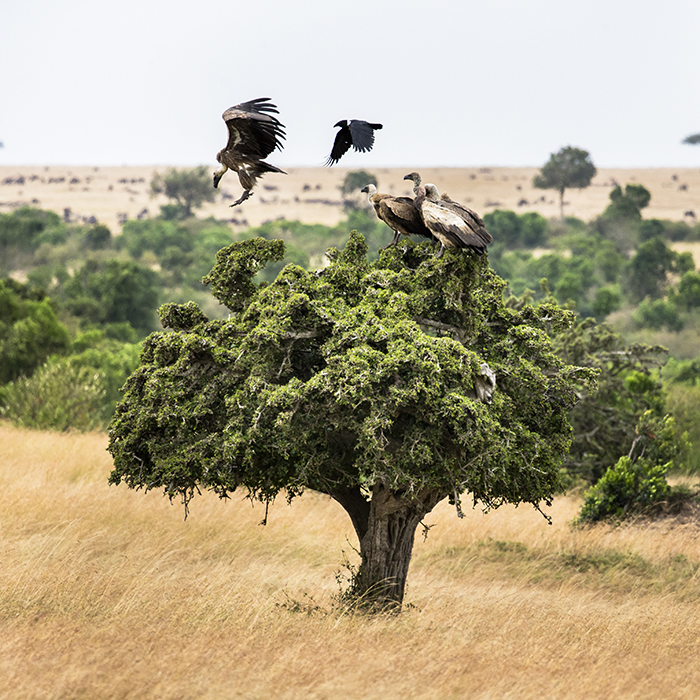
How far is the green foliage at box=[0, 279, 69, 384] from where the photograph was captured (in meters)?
25.8

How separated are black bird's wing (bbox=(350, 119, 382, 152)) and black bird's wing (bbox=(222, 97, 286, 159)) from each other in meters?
0.68

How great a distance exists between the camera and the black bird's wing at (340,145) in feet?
25.9

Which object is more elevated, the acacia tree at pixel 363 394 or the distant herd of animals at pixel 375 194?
the distant herd of animals at pixel 375 194

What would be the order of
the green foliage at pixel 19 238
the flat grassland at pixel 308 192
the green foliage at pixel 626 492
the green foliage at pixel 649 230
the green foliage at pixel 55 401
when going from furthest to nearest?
the flat grassland at pixel 308 192 → the green foliage at pixel 649 230 → the green foliage at pixel 19 238 → the green foliage at pixel 55 401 → the green foliage at pixel 626 492

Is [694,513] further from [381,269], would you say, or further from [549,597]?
[381,269]

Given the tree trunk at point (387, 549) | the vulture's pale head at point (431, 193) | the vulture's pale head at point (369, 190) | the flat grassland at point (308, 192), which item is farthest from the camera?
the flat grassland at point (308, 192)

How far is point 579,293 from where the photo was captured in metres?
49.9

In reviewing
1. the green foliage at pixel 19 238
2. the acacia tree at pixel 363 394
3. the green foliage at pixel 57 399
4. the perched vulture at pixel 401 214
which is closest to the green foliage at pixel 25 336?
the green foliage at pixel 57 399

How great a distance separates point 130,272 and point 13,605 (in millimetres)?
37393

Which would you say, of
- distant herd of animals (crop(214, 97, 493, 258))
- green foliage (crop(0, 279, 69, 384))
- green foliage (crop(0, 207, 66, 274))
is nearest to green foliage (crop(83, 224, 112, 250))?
green foliage (crop(0, 207, 66, 274))

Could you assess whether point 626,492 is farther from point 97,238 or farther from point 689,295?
point 97,238

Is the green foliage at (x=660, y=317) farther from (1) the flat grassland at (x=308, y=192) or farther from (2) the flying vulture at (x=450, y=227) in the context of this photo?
(2) the flying vulture at (x=450, y=227)

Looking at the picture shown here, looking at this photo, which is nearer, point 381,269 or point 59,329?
point 381,269

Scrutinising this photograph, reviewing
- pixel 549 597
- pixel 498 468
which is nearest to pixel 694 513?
pixel 549 597
